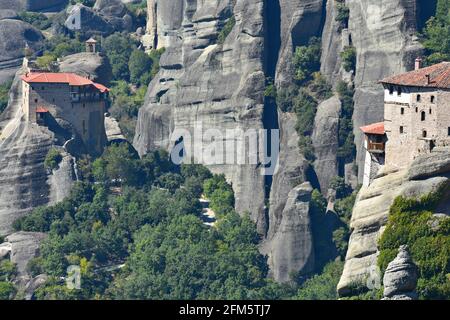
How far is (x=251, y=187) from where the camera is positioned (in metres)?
104

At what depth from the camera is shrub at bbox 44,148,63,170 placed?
105 meters

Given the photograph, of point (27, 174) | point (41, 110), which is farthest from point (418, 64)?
point (27, 174)

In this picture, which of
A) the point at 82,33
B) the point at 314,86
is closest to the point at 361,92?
the point at 314,86

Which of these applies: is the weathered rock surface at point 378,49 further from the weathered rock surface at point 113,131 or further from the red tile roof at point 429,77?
the weathered rock surface at point 113,131

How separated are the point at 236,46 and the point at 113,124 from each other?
895cm

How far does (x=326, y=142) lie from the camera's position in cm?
10338

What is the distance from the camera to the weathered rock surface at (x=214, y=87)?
346 feet

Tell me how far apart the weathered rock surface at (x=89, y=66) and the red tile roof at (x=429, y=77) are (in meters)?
28.0

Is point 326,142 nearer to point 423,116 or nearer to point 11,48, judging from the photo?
point 423,116

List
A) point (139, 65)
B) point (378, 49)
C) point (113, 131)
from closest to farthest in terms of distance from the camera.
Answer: point (378, 49), point (113, 131), point (139, 65)

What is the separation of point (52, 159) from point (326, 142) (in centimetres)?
1250

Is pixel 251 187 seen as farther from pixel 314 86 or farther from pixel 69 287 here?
pixel 69 287

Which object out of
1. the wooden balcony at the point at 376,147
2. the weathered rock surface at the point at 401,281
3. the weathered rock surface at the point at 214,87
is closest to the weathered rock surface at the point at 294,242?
the weathered rock surface at the point at 214,87

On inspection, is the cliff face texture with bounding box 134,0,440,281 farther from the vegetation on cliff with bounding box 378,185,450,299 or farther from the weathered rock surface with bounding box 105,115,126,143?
the vegetation on cliff with bounding box 378,185,450,299
